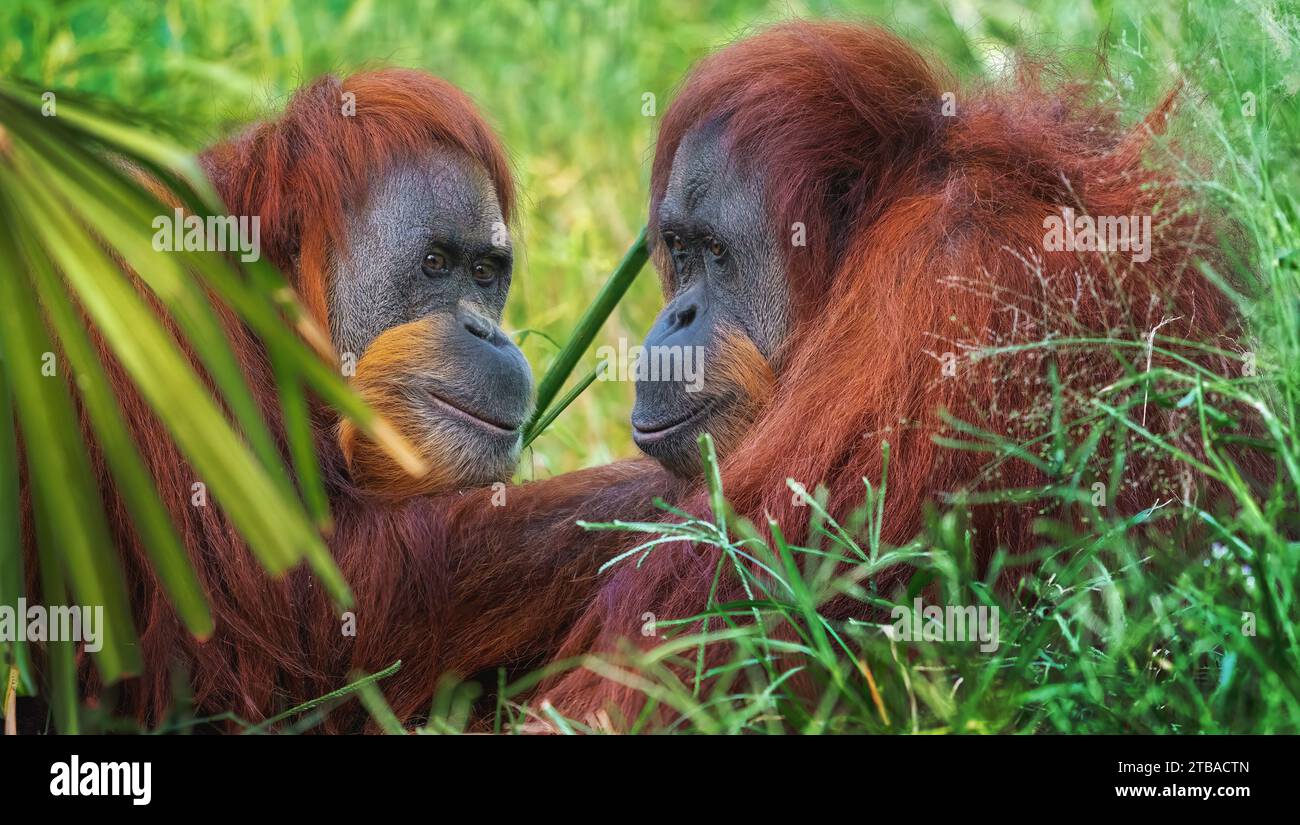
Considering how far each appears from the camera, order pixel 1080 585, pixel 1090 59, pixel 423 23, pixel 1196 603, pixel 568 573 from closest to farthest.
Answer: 1. pixel 1196 603
2. pixel 1080 585
3. pixel 568 573
4. pixel 1090 59
5. pixel 423 23

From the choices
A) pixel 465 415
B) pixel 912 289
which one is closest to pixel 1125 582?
pixel 912 289

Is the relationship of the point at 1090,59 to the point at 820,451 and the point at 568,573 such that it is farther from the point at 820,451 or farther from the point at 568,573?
the point at 568,573

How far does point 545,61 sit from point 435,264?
3585mm

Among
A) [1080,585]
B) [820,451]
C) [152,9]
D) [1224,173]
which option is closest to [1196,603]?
[1080,585]

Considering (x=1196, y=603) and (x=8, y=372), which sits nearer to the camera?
(x=8, y=372)

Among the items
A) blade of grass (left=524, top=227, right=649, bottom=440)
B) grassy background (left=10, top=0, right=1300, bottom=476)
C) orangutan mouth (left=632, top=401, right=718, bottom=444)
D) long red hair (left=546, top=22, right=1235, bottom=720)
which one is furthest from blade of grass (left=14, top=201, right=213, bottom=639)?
grassy background (left=10, top=0, right=1300, bottom=476)

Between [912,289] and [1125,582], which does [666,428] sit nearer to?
[912,289]

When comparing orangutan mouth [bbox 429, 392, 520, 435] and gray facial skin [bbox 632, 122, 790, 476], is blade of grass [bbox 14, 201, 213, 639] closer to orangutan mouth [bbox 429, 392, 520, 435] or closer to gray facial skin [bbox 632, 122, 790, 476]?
orangutan mouth [bbox 429, 392, 520, 435]

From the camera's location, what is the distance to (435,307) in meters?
3.76

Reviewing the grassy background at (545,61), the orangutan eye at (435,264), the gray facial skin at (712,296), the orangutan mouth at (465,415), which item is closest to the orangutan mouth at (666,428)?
the gray facial skin at (712,296)

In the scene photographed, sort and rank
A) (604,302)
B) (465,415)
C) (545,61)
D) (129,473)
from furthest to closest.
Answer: (545,61) → (604,302) → (465,415) → (129,473)

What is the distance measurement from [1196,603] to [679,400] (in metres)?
1.34

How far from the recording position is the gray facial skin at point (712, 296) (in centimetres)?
350

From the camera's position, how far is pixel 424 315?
3.74m
